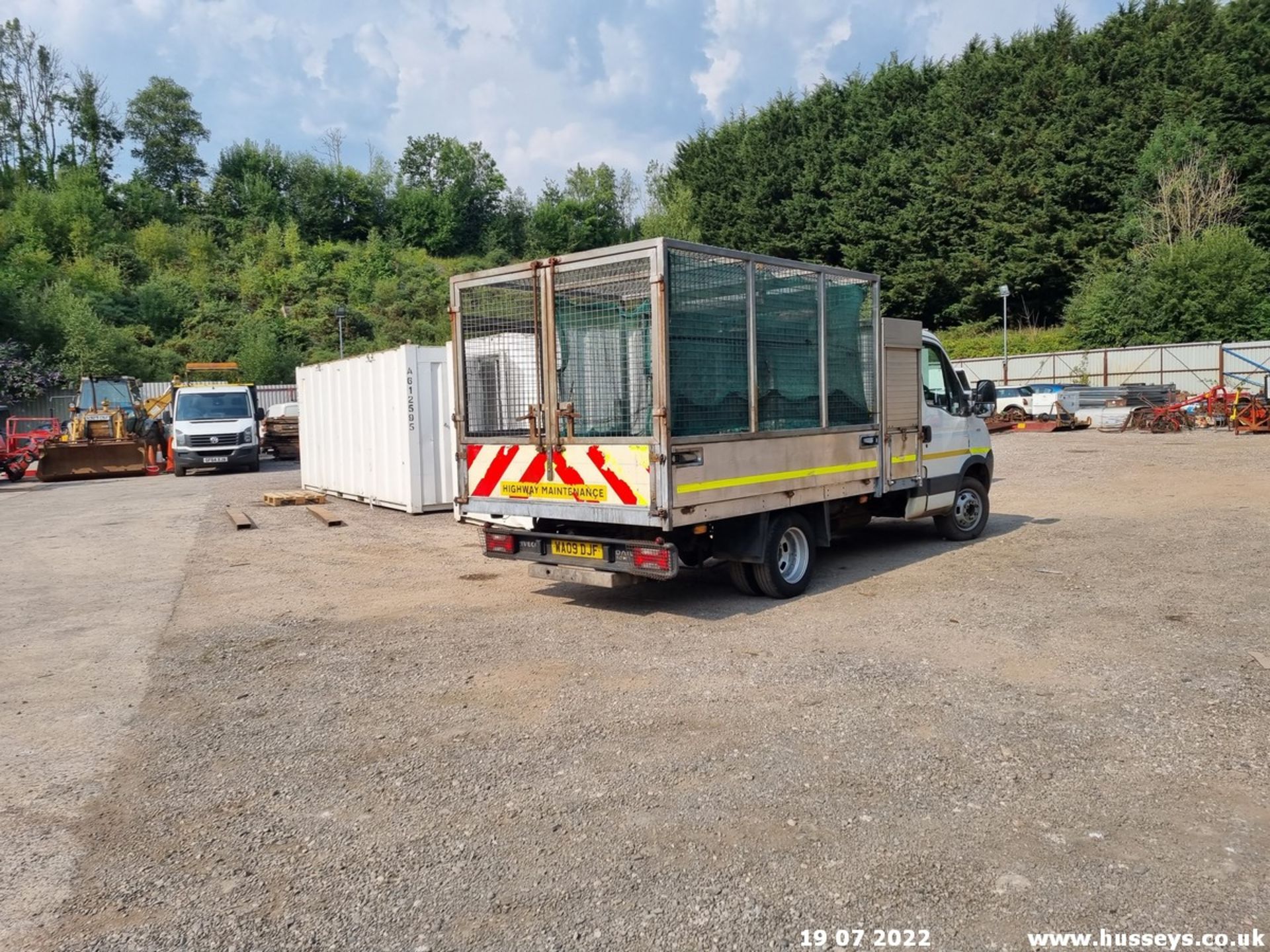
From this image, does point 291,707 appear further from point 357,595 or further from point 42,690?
point 357,595

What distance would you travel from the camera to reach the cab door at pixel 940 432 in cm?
1020

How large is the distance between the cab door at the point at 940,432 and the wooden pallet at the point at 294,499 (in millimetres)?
11216

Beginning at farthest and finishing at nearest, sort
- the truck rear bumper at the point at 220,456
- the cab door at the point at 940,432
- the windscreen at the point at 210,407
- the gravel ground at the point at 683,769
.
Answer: the windscreen at the point at 210,407, the truck rear bumper at the point at 220,456, the cab door at the point at 940,432, the gravel ground at the point at 683,769

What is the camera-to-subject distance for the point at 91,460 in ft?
82.5

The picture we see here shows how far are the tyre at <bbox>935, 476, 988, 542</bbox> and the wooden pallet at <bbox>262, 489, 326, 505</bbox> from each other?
36.5 feet

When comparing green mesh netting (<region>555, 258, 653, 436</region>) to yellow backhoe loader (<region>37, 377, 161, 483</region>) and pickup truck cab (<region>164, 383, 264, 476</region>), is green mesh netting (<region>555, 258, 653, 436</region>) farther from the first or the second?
yellow backhoe loader (<region>37, 377, 161, 483</region>)

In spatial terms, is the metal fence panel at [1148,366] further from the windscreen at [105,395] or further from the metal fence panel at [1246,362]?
the windscreen at [105,395]

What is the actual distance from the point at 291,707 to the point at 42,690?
1.87 metres

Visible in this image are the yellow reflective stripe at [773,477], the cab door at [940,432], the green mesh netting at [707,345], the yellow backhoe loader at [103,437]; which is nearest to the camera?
the green mesh netting at [707,345]

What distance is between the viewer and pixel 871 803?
4.13 meters

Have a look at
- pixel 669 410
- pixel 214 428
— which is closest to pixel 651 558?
pixel 669 410

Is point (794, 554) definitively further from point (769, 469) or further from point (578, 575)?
point (578, 575)

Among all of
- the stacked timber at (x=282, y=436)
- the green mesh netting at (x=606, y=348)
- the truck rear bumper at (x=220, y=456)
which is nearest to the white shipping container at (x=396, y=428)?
the green mesh netting at (x=606, y=348)

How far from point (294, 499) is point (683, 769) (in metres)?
14.0
